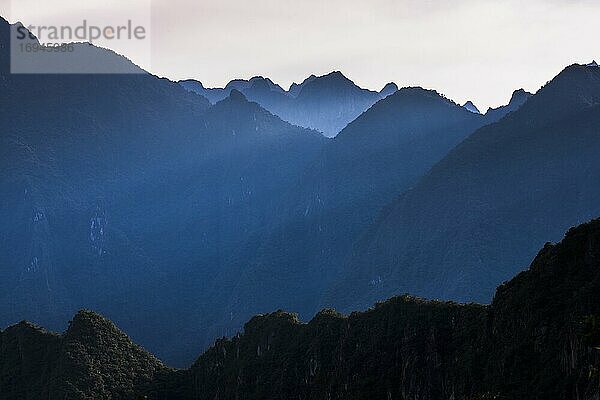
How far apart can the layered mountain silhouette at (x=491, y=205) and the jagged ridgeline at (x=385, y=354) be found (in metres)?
59.8

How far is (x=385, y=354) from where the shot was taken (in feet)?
254

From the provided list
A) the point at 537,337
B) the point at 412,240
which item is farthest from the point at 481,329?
the point at 412,240

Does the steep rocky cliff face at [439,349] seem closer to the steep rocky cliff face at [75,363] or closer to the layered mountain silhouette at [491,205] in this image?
the steep rocky cliff face at [75,363]

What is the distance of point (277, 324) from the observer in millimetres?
92688

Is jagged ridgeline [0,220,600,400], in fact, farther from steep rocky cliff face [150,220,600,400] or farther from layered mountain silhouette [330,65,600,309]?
layered mountain silhouette [330,65,600,309]

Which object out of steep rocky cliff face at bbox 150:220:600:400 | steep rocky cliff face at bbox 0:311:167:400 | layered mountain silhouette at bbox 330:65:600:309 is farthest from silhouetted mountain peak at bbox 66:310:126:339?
layered mountain silhouette at bbox 330:65:600:309

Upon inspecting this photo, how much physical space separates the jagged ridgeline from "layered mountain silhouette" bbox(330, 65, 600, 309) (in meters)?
59.8

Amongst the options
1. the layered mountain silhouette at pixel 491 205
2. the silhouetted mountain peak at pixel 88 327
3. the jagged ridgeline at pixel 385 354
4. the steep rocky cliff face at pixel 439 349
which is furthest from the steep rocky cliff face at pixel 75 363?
the layered mountain silhouette at pixel 491 205

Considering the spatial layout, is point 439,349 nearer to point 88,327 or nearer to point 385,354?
point 385,354

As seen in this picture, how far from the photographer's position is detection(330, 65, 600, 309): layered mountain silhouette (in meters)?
151

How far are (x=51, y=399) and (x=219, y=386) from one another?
1607 cm

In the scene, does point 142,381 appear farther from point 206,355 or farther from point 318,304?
point 318,304

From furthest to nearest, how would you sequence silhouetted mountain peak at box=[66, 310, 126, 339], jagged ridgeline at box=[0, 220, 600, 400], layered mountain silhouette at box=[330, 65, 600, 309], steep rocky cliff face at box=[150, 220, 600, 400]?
layered mountain silhouette at box=[330, 65, 600, 309] < silhouetted mountain peak at box=[66, 310, 126, 339] < jagged ridgeline at box=[0, 220, 600, 400] < steep rocky cliff face at box=[150, 220, 600, 400]

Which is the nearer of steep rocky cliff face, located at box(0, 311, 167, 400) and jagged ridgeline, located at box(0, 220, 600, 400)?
jagged ridgeline, located at box(0, 220, 600, 400)
